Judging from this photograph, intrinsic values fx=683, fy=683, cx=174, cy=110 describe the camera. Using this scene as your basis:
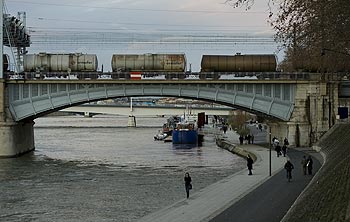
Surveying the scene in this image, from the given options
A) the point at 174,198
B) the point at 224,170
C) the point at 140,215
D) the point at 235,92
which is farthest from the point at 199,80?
the point at 140,215

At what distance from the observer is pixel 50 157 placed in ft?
228

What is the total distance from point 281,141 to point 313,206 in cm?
4951

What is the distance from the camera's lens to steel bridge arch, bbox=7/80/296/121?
67.2 meters

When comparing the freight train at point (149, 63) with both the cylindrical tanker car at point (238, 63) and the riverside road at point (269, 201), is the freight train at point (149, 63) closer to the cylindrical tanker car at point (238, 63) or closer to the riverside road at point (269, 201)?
the cylindrical tanker car at point (238, 63)

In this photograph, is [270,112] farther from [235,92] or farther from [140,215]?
[140,215]

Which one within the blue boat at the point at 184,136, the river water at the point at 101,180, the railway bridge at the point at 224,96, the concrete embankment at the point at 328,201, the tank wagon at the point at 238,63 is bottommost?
the blue boat at the point at 184,136

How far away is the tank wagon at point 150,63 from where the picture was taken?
71.6 metres

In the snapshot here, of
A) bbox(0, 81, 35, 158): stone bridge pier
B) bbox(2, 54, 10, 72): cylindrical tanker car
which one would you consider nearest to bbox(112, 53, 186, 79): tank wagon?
bbox(2, 54, 10, 72): cylindrical tanker car

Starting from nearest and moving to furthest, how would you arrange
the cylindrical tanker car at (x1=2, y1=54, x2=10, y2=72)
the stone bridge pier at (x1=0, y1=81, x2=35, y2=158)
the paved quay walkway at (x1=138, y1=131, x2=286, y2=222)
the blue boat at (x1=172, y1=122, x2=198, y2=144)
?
1. the paved quay walkway at (x1=138, y1=131, x2=286, y2=222)
2. the stone bridge pier at (x1=0, y1=81, x2=35, y2=158)
3. the cylindrical tanker car at (x1=2, y1=54, x2=10, y2=72)
4. the blue boat at (x1=172, y1=122, x2=198, y2=144)

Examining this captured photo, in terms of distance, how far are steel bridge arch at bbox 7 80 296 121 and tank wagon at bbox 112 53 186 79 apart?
396 cm

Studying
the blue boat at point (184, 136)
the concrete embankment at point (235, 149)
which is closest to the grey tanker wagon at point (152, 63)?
the concrete embankment at point (235, 149)

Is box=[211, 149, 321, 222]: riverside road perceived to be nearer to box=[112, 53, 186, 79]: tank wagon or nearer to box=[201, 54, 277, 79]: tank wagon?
box=[201, 54, 277, 79]: tank wagon

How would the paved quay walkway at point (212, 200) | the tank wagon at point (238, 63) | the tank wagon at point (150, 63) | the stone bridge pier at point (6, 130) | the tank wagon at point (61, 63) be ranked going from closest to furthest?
1. the paved quay walkway at point (212, 200)
2. the stone bridge pier at point (6, 130)
3. the tank wagon at point (238, 63)
4. the tank wagon at point (150, 63)
5. the tank wagon at point (61, 63)

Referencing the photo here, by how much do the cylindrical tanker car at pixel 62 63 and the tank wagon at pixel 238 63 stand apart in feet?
39.2
